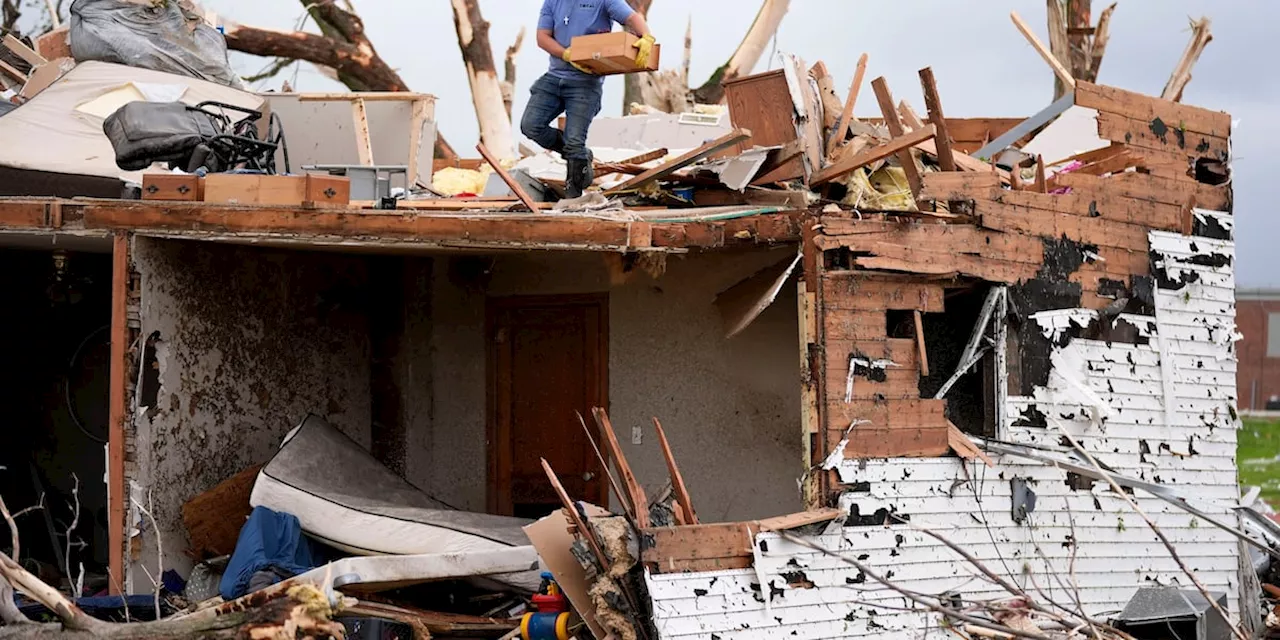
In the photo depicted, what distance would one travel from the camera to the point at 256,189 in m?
8.35

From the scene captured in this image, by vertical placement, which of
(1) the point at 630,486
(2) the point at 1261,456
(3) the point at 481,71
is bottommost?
(2) the point at 1261,456

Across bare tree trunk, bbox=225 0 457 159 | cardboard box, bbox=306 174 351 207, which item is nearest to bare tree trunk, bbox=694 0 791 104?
bare tree trunk, bbox=225 0 457 159

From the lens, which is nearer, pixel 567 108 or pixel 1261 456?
pixel 567 108

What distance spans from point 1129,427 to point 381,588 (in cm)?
459

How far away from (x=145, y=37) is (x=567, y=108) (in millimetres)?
4032

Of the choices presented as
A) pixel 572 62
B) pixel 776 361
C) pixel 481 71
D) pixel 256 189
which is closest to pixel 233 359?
pixel 256 189

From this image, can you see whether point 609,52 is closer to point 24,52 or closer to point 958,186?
point 958,186

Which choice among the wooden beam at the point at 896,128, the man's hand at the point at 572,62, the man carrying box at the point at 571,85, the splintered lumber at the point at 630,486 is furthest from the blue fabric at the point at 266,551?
the wooden beam at the point at 896,128

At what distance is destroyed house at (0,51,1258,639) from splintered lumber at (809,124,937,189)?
0.7 inches

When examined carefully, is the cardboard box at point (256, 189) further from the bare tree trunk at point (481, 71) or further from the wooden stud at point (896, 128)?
the bare tree trunk at point (481, 71)

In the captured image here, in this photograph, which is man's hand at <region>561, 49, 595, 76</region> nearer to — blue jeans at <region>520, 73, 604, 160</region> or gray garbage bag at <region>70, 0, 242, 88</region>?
blue jeans at <region>520, 73, 604, 160</region>

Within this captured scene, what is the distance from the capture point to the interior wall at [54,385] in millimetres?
11508

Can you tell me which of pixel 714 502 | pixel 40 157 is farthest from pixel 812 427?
pixel 40 157

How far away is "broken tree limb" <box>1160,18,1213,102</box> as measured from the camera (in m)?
10.6
